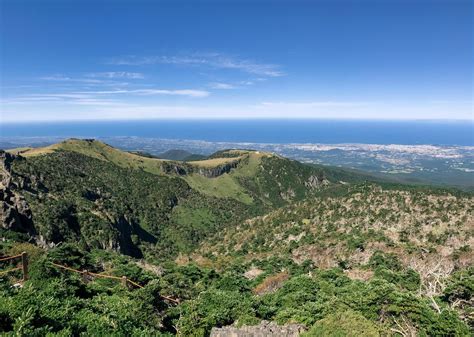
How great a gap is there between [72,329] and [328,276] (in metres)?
33.8

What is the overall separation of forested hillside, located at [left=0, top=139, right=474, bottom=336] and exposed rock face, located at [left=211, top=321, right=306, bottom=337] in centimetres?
146

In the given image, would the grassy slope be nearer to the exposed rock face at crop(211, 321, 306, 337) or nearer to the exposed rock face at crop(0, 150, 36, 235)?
the exposed rock face at crop(211, 321, 306, 337)

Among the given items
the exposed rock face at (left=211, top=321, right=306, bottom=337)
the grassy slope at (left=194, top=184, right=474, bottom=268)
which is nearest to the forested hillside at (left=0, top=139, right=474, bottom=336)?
the grassy slope at (left=194, top=184, right=474, bottom=268)

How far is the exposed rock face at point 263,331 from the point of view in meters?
20.9

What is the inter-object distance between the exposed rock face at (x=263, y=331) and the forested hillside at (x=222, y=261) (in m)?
1.46

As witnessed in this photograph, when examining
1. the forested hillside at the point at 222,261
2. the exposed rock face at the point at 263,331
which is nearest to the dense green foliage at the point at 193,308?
the forested hillside at the point at 222,261

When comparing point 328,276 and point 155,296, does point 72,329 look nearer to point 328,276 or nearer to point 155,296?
point 155,296

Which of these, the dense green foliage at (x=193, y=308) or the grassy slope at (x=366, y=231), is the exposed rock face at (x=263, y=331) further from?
the grassy slope at (x=366, y=231)

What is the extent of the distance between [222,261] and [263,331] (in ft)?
161

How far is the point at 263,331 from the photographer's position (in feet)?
69.7

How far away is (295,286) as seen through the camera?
33.6 meters

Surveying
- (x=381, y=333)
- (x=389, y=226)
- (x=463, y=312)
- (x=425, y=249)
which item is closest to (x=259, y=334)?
(x=381, y=333)

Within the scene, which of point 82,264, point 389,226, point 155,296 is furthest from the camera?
point 389,226

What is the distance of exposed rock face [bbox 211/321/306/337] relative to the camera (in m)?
20.9
